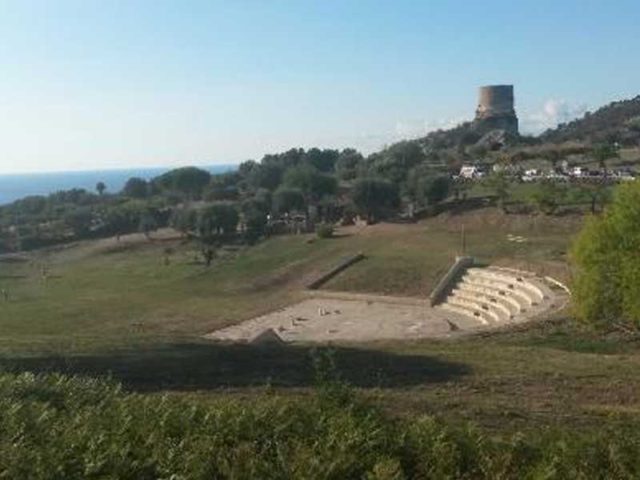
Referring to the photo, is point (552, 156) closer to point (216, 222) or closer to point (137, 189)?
point (216, 222)

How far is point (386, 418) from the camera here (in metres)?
11.2

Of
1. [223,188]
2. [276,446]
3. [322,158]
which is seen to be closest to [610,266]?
[276,446]

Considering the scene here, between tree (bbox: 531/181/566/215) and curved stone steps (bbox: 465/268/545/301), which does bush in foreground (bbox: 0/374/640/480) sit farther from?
tree (bbox: 531/181/566/215)

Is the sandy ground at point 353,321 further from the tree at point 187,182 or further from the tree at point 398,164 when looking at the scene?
the tree at point 187,182

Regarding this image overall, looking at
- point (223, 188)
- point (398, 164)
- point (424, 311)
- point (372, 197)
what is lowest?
point (424, 311)

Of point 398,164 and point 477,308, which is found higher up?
point 398,164

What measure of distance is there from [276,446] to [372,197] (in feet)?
243

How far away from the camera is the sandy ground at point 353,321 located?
1480 inches

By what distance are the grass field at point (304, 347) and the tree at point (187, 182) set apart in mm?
47478

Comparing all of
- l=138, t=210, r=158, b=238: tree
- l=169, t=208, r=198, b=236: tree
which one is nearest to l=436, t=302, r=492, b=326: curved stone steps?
l=169, t=208, r=198, b=236: tree

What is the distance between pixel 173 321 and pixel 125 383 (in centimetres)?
2768

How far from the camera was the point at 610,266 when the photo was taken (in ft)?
94.7

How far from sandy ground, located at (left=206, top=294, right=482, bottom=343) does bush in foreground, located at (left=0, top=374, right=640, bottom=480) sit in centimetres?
2349

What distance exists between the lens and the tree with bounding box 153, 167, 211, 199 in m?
144
